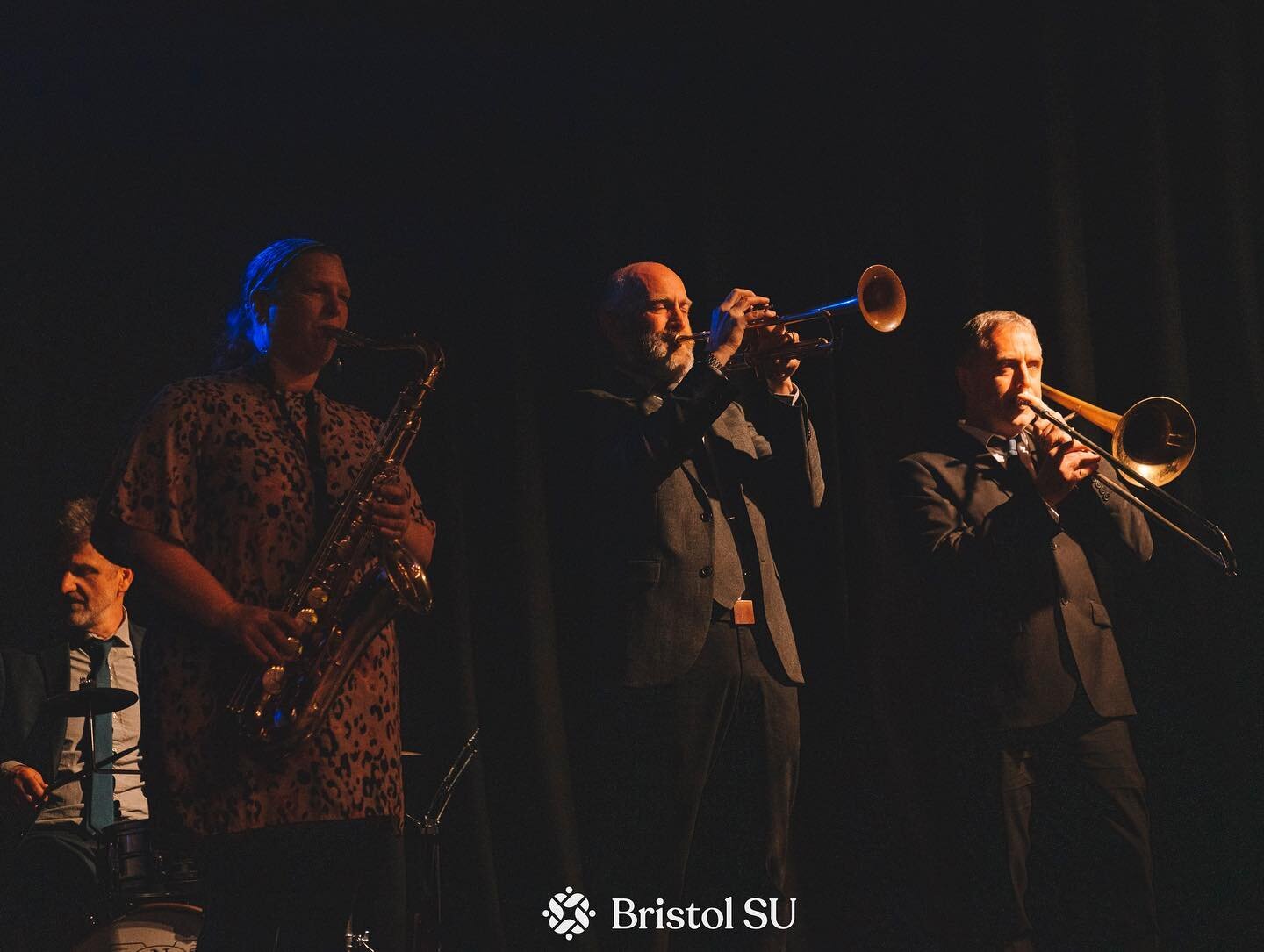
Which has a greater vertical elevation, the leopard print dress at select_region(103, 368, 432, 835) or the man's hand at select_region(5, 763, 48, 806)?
the leopard print dress at select_region(103, 368, 432, 835)

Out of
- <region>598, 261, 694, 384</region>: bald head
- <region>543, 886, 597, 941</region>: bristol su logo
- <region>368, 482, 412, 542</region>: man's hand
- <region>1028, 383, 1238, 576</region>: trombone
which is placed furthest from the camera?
<region>543, 886, 597, 941</region>: bristol su logo

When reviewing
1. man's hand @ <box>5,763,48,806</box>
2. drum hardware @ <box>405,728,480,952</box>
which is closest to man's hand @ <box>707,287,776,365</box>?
drum hardware @ <box>405,728,480,952</box>

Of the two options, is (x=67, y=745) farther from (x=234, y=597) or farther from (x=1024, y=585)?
(x=1024, y=585)

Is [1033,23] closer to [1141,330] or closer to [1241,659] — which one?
[1141,330]

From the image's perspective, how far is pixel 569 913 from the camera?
3.65 m

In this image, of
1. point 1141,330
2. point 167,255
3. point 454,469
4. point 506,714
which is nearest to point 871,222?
point 1141,330

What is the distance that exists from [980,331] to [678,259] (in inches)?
46.2

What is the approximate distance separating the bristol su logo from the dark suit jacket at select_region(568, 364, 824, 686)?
1180 mm

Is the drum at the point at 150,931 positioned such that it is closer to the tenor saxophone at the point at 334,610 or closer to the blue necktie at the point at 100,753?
the blue necktie at the point at 100,753

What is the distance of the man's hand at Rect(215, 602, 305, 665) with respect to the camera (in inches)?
Answer: 81.5

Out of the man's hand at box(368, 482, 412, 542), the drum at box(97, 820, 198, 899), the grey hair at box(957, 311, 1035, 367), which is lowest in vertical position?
the drum at box(97, 820, 198, 899)

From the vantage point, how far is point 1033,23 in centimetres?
395

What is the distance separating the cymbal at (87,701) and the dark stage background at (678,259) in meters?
0.76

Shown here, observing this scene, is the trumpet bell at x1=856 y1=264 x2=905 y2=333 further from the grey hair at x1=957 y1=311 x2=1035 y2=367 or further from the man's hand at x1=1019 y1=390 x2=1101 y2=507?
the man's hand at x1=1019 y1=390 x2=1101 y2=507
